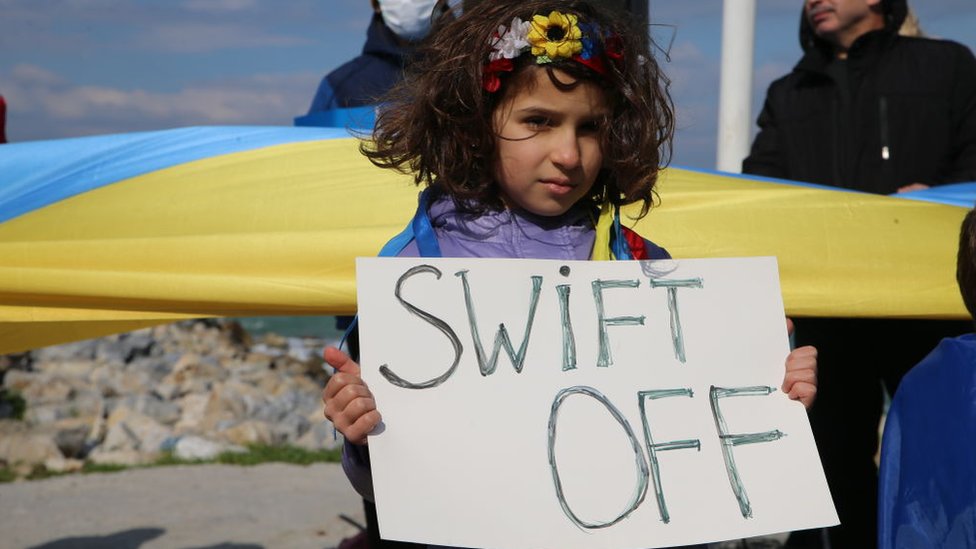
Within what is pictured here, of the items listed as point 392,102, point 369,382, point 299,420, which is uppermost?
point 392,102

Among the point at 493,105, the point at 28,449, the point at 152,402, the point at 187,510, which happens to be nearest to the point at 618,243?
the point at 493,105

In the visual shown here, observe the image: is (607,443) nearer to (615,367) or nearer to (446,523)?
(615,367)

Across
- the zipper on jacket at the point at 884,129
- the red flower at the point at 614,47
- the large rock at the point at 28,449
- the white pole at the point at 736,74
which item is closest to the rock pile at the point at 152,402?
the large rock at the point at 28,449

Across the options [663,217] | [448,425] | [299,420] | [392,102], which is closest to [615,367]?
[448,425]

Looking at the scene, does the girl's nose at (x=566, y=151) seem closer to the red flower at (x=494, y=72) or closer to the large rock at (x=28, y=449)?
the red flower at (x=494, y=72)

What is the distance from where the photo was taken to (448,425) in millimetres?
1885

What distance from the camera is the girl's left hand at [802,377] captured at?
1.97 metres

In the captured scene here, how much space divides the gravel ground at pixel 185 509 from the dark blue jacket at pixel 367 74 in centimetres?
160

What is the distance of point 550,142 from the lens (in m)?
2.00

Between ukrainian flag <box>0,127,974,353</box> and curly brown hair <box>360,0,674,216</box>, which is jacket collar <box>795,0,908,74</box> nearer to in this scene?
ukrainian flag <box>0,127,974,353</box>

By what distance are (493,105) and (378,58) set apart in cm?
166

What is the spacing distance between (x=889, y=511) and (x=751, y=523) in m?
0.38

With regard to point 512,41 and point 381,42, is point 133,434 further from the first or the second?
point 512,41

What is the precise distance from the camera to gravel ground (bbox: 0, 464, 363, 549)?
4.42 metres
